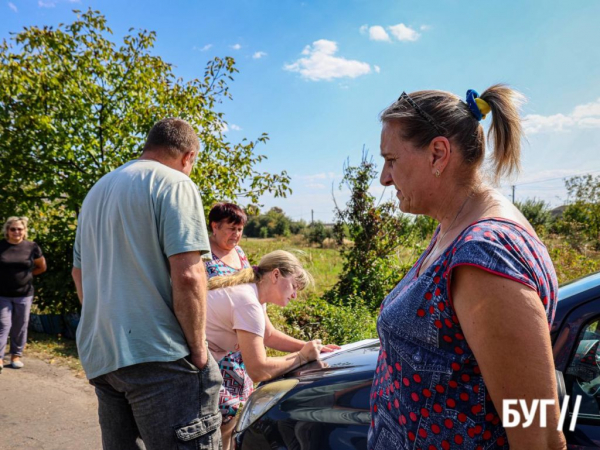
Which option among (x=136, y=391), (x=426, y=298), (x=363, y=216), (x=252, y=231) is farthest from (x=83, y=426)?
(x=252, y=231)

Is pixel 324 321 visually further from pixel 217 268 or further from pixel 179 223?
pixel 179 223

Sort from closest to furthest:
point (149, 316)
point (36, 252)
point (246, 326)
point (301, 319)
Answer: point (149, 316) < point (246, 326) < point (36, 252) < point (301, 319)

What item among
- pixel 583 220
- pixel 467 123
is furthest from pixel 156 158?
pixel 583 220

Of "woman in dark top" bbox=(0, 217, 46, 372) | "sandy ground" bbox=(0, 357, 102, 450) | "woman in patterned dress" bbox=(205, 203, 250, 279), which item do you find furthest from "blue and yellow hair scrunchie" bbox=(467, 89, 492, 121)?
"woman in dark top" bbox=(0, 217, 46, 372)

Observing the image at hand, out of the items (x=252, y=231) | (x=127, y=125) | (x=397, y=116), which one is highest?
(x=127, y=125)

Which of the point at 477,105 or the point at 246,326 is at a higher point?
the point at 477,105

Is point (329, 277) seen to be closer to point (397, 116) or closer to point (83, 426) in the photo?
point (83, 426)

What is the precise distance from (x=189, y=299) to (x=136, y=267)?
270 mm

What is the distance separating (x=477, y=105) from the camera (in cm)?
137

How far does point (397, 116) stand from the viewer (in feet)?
4.50

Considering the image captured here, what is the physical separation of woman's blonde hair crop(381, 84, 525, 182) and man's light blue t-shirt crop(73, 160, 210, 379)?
1.04m

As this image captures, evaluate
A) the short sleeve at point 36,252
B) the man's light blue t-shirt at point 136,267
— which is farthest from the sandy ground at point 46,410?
the man's light blue t-shirt at point 136,267

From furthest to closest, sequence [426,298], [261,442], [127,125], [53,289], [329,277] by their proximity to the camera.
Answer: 1. [329,277]
2. [53,289]
3. [127,125]
4. [261,442]
5. [426,298]

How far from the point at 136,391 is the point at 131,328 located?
0.88 ft
